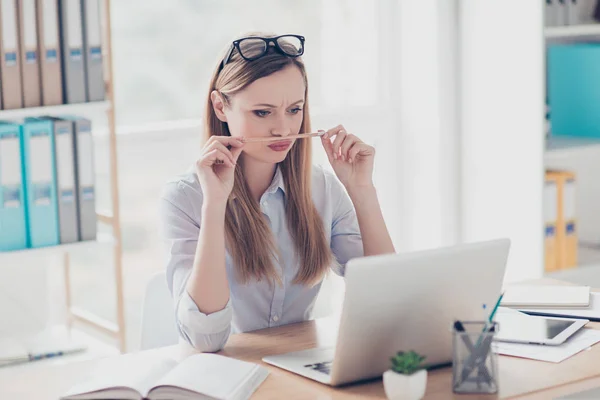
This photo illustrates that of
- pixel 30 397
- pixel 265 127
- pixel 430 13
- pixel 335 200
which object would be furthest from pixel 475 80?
pixel 30 397

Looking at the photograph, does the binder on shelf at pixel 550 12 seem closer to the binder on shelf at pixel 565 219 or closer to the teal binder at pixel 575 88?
the teal binder at pixel 575 88

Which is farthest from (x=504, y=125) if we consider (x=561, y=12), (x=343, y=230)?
(x=343, y=230)

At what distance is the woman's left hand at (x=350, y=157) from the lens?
87.5 inches

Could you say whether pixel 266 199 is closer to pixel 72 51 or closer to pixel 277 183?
pixel 277 183

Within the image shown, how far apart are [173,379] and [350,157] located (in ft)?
2.77

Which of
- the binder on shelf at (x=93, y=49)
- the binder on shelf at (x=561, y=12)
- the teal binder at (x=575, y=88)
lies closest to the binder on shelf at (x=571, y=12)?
the binder on shelf at (x=561, y=12)

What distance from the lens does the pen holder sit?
1.58 meters

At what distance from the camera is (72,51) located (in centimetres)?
280

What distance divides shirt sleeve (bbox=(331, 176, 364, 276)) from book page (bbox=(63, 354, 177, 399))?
721 mm

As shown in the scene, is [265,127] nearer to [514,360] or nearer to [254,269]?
[254,269]

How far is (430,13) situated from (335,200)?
154 centimetres

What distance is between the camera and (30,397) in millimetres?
3021

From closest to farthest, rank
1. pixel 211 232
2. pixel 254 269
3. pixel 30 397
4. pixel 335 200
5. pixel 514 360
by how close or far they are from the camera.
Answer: pixel 514 360, pixel 211 232, pixel 254 269, pixel 335 200, pixel 30 397

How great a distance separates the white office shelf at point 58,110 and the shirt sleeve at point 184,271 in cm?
79
